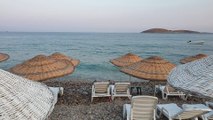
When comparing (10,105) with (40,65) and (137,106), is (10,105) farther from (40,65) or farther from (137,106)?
(40,65)

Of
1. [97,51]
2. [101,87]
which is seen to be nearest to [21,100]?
[101,87]

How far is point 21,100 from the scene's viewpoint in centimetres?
236

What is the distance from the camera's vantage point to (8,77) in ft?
8.36

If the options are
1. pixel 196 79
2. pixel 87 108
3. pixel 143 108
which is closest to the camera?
pixel 196 79

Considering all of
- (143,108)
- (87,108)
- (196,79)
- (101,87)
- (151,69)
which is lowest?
(87,108)

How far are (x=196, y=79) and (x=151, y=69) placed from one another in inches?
205

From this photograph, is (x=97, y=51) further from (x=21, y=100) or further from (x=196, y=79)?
(x=21, y=100)

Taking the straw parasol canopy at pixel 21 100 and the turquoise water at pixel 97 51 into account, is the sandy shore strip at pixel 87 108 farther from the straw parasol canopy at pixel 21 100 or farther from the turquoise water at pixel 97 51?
the turquoise water at pixel 97 51

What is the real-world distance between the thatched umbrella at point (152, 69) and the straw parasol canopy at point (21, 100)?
230 inches

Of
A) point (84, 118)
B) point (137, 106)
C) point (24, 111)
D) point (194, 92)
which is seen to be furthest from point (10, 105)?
point (84, 118)

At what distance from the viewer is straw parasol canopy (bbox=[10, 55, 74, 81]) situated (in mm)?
8039

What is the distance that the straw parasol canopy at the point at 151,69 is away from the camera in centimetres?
838

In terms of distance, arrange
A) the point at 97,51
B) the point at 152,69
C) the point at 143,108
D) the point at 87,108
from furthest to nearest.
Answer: the point at 97,51 → the point at 152,69 → the point at 87,108 → the point at 143,108

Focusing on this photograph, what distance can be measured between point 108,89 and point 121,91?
53 cm
